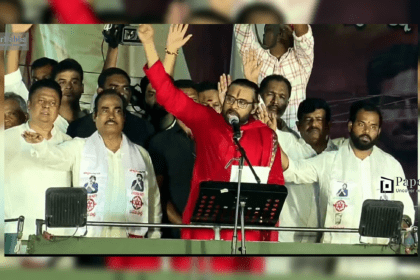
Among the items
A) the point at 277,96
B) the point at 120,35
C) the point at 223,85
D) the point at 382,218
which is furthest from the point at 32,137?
the point at 382,218

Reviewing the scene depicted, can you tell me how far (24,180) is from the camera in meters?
7.75

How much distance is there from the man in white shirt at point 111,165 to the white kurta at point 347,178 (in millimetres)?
997

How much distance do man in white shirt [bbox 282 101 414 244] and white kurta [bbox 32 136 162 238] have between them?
0.95 metres

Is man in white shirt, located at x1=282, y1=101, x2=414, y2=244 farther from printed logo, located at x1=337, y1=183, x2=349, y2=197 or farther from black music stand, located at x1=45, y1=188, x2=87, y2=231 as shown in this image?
black music stand, located at x1=45, y1=188, x2=87, y2=231

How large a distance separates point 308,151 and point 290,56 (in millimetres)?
685

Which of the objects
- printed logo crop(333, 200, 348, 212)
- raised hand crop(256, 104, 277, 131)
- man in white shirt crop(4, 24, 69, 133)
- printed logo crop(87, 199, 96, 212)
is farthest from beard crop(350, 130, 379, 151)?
man in white shirt crop(4, 24, 69, 133)

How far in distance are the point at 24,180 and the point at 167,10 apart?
1509mm

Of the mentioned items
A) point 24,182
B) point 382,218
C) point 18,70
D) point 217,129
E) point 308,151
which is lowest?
point 382,218

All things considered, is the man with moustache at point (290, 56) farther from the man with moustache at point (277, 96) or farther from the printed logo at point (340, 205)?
the printed logo at point (340, 205)

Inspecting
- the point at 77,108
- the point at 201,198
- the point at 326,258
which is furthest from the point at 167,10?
the point at 326,258

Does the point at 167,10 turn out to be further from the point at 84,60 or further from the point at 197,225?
the point at 197,225

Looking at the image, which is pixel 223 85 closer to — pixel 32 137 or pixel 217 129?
pixel 217 129

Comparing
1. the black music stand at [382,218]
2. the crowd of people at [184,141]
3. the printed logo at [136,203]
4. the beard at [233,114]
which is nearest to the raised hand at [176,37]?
the crowd of people at [184,141]

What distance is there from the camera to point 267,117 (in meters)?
8.05
